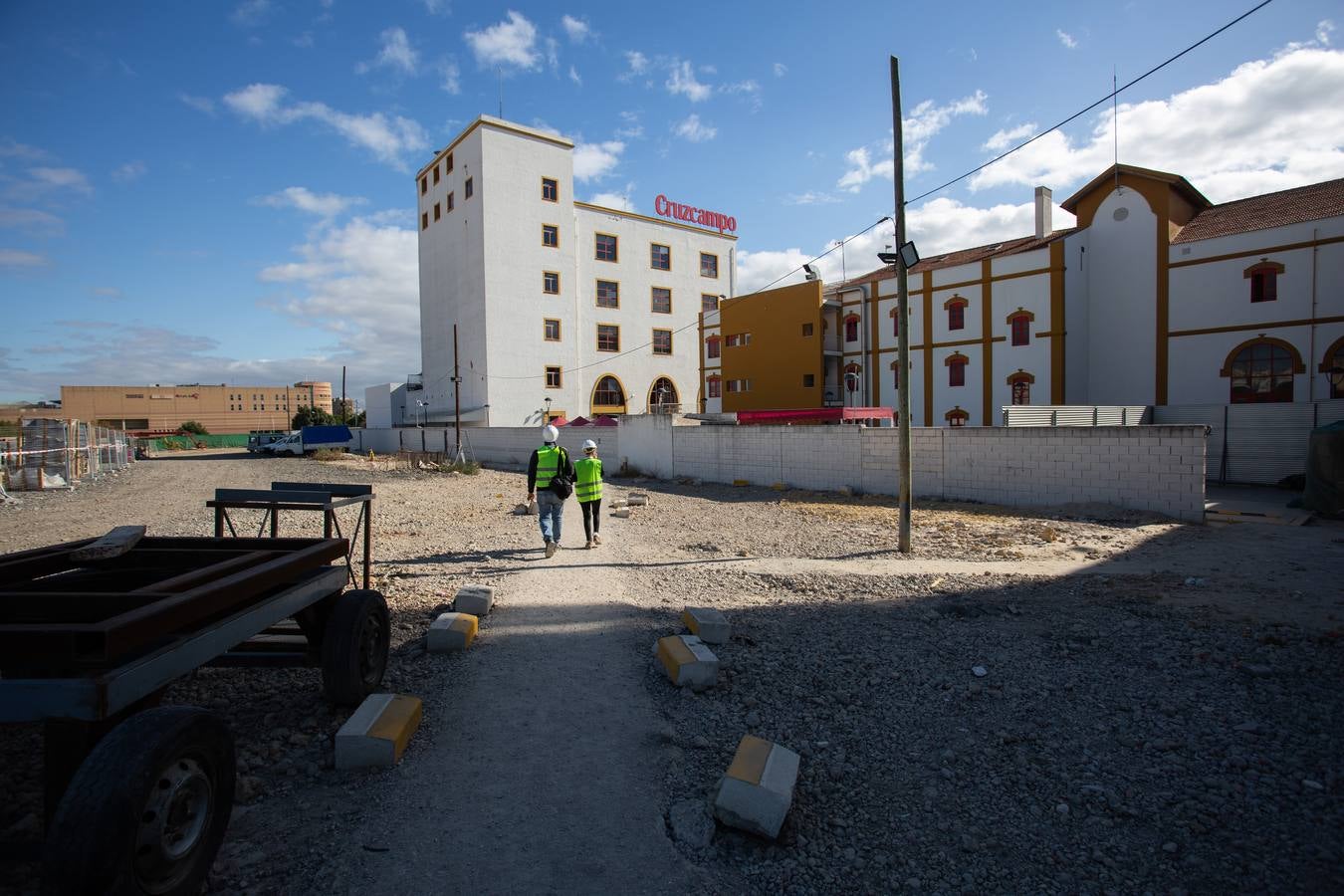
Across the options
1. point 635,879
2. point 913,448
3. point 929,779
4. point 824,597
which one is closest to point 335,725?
point 635,879

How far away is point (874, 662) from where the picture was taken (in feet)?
17.9

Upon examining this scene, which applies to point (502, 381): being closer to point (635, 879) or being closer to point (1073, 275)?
point (1073, 275)

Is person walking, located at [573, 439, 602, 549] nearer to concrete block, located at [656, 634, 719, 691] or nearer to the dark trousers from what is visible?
the dark trousers

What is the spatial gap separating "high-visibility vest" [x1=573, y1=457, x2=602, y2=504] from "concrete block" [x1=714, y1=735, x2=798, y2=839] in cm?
720

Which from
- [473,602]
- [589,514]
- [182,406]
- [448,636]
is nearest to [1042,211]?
[589,514]

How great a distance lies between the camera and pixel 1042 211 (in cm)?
3603

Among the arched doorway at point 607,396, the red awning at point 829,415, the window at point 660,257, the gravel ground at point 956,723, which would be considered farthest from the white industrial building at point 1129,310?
the gravel ground at point 956,723

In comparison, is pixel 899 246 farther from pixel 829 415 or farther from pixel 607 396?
pixel 607 396

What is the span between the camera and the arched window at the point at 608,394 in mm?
48669

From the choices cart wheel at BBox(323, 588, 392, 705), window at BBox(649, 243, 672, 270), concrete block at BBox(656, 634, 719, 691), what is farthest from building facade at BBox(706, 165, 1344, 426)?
cart wheel at BBox(323, 588, 392, 705)

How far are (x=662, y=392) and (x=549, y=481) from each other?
43.4 meters

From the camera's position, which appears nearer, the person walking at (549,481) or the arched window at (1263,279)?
the person walking at (549,481)

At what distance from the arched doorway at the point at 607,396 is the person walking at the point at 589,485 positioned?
37.7 metres

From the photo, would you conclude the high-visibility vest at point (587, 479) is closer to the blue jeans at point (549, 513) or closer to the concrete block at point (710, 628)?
the blue jeans at point (549, 513)
